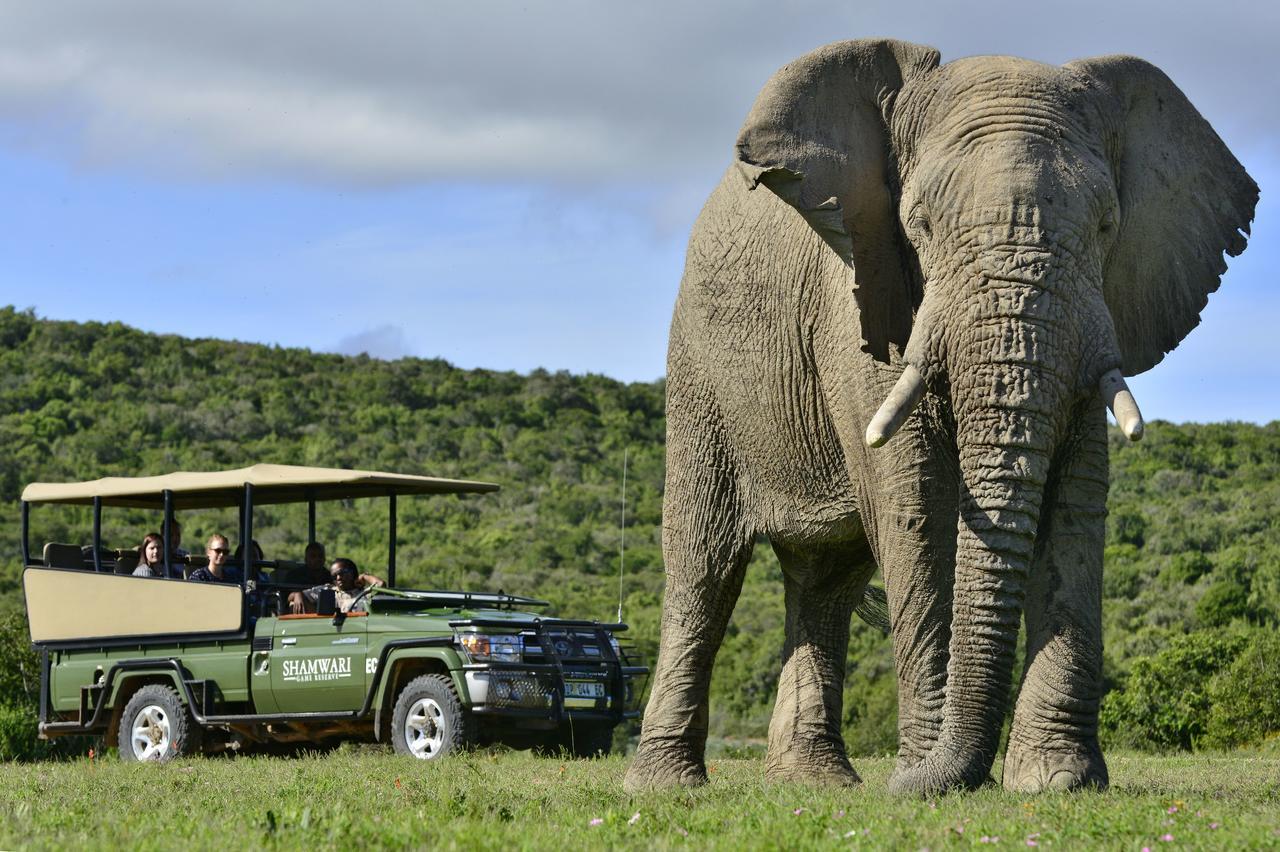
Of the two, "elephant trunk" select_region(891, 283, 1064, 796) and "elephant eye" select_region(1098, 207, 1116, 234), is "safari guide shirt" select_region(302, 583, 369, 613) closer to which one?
"elephant trunk" select_region(891, 283, 1064, 796)

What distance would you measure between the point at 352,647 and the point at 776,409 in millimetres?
6979

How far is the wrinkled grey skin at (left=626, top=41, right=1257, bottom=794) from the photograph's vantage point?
739 centimetres

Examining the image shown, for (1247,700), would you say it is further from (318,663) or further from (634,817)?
(634,817)

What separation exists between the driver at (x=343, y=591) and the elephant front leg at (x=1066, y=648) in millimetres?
9029

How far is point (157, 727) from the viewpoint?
17.1 m

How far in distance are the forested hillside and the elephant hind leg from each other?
25.3 feet

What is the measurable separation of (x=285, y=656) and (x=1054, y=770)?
32.0 feet

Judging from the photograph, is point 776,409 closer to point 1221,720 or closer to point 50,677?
point 1221,720

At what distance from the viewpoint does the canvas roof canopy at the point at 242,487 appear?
16578mm

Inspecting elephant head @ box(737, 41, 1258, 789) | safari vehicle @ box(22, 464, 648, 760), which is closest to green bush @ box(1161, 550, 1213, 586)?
safari vehicle @ box(22, 464, 648, 760)

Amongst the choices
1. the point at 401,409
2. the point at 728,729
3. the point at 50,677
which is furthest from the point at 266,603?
the point at 401,409

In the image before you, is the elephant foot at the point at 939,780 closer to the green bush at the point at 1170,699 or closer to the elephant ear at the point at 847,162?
the elephant ear at the point at 847,162

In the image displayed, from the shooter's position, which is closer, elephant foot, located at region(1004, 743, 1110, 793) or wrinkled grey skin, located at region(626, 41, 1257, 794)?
wrinkled grey skin, located at region(626, 41, 1257, 794)

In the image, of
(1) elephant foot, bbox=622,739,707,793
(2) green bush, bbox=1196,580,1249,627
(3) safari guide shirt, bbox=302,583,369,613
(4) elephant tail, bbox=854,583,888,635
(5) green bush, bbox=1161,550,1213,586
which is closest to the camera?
(1) elephant foot, bbox=622,739,707,793
